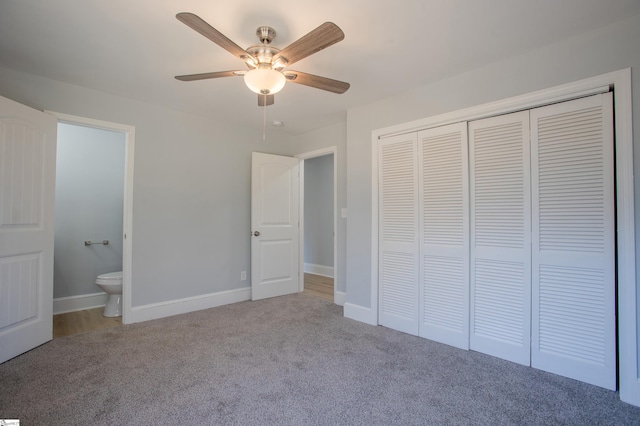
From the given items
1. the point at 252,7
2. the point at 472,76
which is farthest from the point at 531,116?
the point at 252,7

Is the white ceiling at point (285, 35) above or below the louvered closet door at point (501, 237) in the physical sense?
above

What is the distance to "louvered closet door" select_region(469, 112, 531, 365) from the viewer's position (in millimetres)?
2377

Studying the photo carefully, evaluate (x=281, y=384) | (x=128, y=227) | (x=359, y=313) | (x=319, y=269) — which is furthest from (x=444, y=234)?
(x=319, y=269)

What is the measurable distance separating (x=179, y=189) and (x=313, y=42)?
2575 millimetres

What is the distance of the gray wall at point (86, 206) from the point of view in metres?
3.72

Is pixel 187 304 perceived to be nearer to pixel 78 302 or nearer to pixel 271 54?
pixel 78 302

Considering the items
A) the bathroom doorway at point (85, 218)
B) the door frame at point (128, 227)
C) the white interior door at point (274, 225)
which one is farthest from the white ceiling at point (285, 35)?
the white interior door at point (274, 225)

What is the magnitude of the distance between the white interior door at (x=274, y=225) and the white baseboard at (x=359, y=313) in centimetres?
124

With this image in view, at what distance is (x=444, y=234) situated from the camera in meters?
2.80

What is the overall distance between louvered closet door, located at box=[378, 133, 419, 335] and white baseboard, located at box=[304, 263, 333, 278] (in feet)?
9.06

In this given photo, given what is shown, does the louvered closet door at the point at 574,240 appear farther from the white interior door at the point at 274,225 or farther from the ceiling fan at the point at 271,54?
the white interior door at the point at 274,225

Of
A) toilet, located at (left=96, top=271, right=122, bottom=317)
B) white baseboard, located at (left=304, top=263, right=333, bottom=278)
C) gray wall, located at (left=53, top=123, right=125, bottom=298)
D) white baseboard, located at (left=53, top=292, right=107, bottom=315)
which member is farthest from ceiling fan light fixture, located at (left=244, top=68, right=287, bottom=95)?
white baseboard, located at (left=304, top=263, right=333, bottom=278)

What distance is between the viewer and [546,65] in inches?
88.4

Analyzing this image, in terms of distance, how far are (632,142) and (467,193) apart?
3.41 feet
